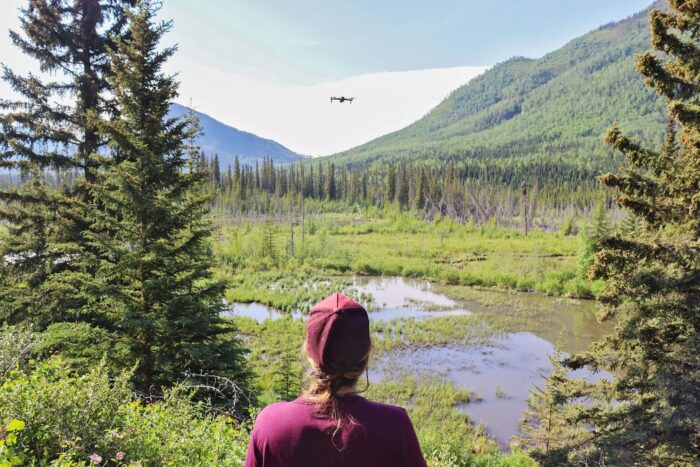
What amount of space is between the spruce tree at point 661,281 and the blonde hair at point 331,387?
21.6ft

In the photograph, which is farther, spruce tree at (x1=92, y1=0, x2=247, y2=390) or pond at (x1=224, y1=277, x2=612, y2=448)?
pond at (x1=224, y1=277, x2=612, y2=448)

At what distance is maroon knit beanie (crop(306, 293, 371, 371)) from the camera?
179cm

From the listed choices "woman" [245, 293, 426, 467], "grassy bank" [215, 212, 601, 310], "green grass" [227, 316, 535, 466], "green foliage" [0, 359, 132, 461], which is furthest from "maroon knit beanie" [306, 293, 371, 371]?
"grassy bank" [215, 212, 601, 310]

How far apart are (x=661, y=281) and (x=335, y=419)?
684 cm

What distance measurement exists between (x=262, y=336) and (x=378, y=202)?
286 ft

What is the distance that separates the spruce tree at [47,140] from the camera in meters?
10.8

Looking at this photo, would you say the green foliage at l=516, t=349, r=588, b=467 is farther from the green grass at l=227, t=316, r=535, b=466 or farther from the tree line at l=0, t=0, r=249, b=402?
the tree line at l=0, t=0, r=249, b=402

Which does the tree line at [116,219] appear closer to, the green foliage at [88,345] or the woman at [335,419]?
the green foliage at [88,345]

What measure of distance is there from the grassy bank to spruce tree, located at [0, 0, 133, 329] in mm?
11343

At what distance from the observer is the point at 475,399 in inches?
590

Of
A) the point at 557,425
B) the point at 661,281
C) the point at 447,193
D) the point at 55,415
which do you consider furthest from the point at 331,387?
the point at 447,193

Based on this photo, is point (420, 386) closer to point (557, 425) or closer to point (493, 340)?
point (557, 425)

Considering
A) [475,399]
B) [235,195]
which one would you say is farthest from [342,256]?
[235,195]

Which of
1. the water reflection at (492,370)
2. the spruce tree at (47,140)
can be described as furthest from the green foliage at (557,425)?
the spruce tree at (47,140)
